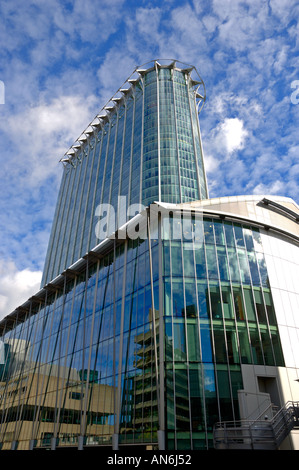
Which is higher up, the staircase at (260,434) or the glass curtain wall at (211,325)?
the glass curtain wall at (211,325)

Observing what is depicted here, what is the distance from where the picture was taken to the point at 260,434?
20156 millimetres

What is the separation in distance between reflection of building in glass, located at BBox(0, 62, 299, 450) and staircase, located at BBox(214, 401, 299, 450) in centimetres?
220

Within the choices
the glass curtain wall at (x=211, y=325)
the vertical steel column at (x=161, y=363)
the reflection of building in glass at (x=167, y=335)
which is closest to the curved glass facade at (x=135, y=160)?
the reflection of building in glass at (x=167, y=335)

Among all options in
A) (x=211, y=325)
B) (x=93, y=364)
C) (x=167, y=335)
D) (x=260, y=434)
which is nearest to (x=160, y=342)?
(x=167, y=335)

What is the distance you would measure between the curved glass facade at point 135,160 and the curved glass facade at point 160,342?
158 feet

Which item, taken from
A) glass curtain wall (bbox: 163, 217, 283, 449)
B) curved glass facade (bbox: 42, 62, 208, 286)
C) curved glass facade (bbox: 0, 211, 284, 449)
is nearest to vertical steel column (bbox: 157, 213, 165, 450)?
curved glass facade (bbox: 0, 211, 284, 449)

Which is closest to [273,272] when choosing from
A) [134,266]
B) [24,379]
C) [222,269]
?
[222,269]

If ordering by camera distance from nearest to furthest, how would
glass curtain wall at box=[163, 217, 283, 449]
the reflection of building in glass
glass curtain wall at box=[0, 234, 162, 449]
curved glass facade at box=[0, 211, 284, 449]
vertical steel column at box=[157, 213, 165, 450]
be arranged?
vertical steel column at box=[157, 213, 165, 450], glass curtain wall at box=[163, 217, 283, 449], curved glass facade at box=[0, 211, 284, 449], the reflection of building in glass, glass curtain wall at box=[0, 234, 162, 449]

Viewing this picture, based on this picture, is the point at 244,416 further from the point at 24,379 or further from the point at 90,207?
the point at 90,207

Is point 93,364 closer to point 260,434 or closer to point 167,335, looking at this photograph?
point 167,335

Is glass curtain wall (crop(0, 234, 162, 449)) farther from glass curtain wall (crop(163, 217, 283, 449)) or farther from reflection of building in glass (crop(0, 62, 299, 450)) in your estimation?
glass curtain wall (crop(163, 217, 283, 449))

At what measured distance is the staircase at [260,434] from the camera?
19906mm

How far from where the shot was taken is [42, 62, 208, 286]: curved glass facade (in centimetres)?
8494

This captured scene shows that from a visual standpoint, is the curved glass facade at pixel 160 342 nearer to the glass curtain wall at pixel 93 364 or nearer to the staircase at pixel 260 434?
the glass curtain wall at pixel 93 364
